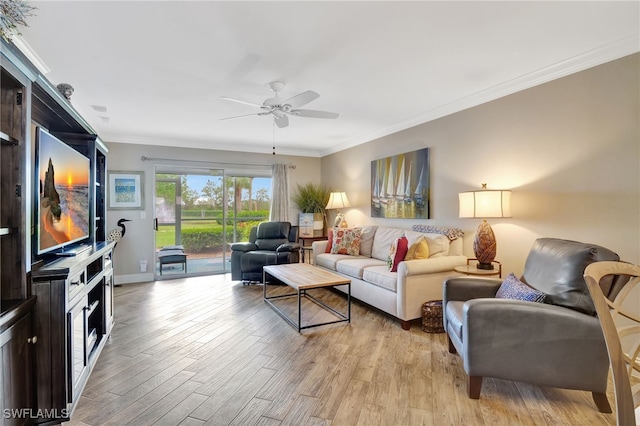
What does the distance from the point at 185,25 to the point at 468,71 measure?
2.32 m

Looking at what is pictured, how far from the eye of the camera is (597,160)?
2588mm

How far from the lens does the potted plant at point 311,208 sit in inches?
249

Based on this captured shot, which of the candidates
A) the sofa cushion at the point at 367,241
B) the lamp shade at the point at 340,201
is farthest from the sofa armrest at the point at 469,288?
the lamp shade at the point at 340,201

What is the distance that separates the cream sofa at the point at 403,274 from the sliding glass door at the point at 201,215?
8.08ft

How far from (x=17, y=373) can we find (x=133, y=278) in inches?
166

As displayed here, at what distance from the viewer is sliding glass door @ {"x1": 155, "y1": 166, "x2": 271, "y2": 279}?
577 centimetres

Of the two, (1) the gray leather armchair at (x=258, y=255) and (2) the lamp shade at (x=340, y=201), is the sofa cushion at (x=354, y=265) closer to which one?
(1) the gray leather armchair at (x=258, y=255)

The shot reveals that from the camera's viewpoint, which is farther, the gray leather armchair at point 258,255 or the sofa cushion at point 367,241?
the gray leather armchair at point 258,255

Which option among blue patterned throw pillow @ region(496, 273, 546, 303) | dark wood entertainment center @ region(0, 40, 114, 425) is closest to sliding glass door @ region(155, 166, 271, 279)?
dark wood entertainment center @ region(0, 40, 114, 425)

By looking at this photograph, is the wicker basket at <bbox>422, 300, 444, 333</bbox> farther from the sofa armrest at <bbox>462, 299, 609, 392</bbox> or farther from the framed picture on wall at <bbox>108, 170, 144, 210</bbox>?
the framed picture on wall at <bbox>108, 170, 144, 210</bbox>

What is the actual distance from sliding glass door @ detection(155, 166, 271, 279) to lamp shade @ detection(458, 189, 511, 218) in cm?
421

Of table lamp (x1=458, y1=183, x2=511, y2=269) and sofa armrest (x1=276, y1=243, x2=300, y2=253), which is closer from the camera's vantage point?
table lamp (x1=458, y1=183, x2=511, y2=269)

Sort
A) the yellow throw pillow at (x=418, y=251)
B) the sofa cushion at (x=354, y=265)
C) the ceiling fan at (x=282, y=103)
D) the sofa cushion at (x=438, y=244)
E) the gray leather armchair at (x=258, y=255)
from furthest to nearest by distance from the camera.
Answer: the gray leather armchair at (x=258, y=255) → the sofa cushion at (x=354, y=265) → the sofa cushion at (x=438, y=244) → the yellow throw pillow at (x=418, y=251) → the ceiling fan at (x=282, y=103)

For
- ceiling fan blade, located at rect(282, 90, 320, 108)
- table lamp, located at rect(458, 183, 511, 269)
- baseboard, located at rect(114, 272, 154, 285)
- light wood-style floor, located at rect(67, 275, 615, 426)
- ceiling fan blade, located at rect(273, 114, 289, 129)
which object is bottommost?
light wood-style floor, located at rect(67, 275, 615, 426)
